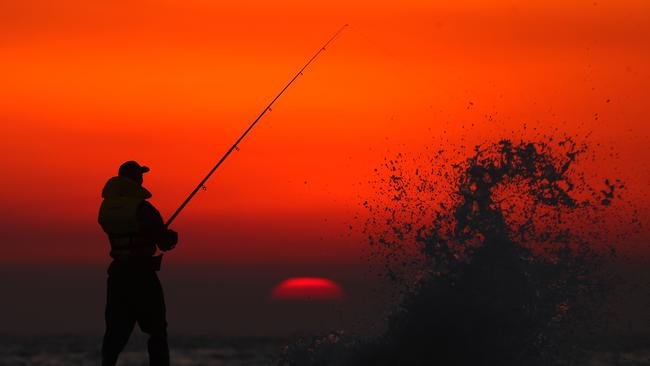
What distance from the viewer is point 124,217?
455 inches

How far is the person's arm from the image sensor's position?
11.5 m

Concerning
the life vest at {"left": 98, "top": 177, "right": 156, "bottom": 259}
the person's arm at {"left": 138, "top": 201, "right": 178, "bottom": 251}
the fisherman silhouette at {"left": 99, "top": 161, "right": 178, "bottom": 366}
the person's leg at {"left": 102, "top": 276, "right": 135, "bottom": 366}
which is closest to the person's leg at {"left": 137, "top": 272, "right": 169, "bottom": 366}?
the fisherman silhouette at {"left": 99, "top": 161, "right": 178, "bottom": 366}

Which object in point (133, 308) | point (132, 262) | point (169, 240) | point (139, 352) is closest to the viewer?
point (169, 240)

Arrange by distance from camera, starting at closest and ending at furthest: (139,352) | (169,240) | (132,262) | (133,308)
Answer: (169,240) → (132,262) → (133,308) → (139,352)

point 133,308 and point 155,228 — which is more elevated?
point 155,228

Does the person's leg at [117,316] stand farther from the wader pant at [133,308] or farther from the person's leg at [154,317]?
the person's leg at [154,317]

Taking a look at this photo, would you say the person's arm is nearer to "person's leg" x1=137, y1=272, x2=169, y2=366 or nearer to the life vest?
the life vest

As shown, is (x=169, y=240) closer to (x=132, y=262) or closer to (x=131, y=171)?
(x=132, y=262)

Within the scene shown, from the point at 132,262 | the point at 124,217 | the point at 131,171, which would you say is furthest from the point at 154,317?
the point at 131,171

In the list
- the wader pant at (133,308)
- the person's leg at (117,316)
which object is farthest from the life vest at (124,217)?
the person's leg at (117,316)

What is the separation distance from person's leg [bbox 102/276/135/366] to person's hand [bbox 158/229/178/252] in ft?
1.90

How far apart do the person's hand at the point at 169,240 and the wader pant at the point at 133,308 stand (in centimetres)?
36

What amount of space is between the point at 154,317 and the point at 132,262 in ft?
2.00

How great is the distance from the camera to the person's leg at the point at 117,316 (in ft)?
38.6
